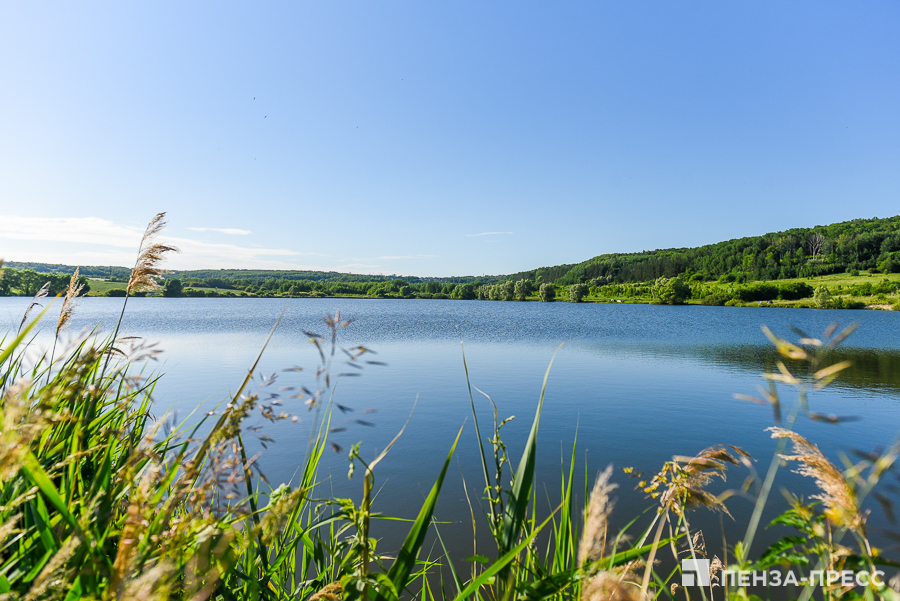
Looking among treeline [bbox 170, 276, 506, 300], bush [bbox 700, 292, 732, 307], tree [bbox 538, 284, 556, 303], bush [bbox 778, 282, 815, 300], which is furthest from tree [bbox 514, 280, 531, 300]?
bush [bbox 778, 282, 815, 300]

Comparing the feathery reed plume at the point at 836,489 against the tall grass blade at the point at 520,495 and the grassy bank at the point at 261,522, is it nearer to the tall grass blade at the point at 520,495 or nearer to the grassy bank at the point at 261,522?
the grassy bank at the point at 261,522

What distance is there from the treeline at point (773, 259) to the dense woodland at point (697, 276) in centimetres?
19

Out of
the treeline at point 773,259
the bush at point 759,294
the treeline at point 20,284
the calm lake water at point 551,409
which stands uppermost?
the treeline at point 773,259

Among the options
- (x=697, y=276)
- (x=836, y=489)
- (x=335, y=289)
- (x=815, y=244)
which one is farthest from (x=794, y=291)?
(x=836, y=489)

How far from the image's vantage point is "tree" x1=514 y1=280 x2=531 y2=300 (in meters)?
104

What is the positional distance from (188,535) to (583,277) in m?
138

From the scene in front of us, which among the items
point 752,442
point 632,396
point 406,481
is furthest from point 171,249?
point 632,396

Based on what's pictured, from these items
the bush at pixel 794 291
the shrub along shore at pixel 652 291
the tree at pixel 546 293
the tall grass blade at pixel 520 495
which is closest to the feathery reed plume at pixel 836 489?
the tall grass blade at pixel 520 495

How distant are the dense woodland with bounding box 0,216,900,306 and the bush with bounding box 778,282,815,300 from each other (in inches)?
6.0

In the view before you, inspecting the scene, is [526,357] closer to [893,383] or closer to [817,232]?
[893,383]

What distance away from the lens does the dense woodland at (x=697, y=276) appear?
8400 centimetres

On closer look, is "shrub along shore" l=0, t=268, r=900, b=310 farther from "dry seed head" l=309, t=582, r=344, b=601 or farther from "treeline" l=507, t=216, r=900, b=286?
"dry seed head" l=309, t=582, r=344, b=601

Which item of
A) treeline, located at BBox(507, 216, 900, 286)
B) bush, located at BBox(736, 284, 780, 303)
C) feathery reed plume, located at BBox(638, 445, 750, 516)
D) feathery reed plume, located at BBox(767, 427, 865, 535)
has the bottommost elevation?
feathery reed plume, located at BBox(638, 445, 750, 516)

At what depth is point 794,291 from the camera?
77938mm
